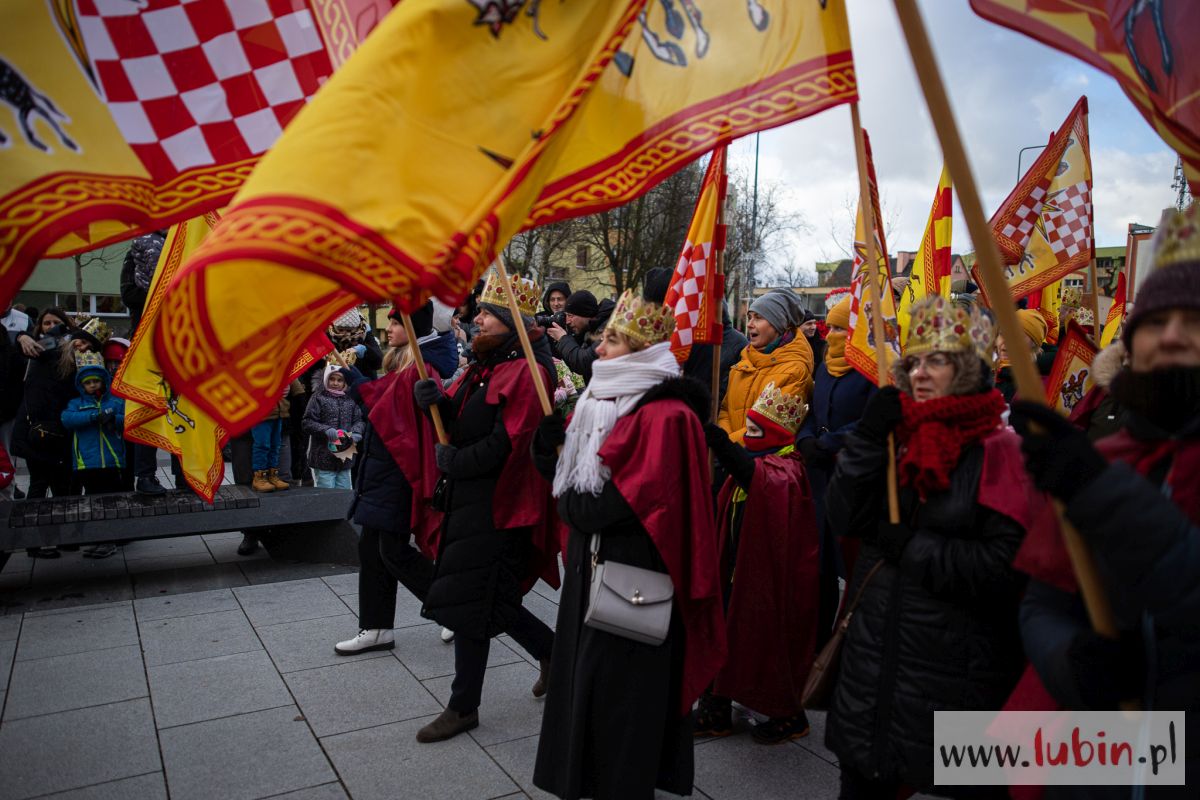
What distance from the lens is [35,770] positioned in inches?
142

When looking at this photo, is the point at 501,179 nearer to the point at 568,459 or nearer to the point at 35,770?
the point at 568,459

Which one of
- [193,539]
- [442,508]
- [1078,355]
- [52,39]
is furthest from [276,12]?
[193,539]

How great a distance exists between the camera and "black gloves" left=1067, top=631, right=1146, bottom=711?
166cm

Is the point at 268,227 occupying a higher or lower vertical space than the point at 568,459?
higher

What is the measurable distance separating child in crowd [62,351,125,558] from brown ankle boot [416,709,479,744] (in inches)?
180

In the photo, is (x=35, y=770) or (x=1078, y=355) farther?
(x=1078, y=355)

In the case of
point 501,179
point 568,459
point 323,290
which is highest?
point 501,179

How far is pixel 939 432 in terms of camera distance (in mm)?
2496

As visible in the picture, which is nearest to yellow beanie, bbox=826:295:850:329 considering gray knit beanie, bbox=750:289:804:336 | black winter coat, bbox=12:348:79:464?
gray knit beanie, bbox=750:289:804:336

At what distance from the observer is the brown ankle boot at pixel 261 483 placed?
25.0ft

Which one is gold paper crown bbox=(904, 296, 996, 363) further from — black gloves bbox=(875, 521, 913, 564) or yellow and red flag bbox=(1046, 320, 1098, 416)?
yellow and red flag bbox=(1046, 320, 1098, 416)

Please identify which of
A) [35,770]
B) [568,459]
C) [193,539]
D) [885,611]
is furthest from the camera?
[193,539]

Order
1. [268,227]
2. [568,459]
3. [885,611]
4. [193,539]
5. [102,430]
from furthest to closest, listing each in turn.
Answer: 1. [193,539]
2. [102,430]
3. [568,459]
4. [885,611]
5. [268,227]

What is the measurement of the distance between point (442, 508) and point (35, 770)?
2.05 metres
